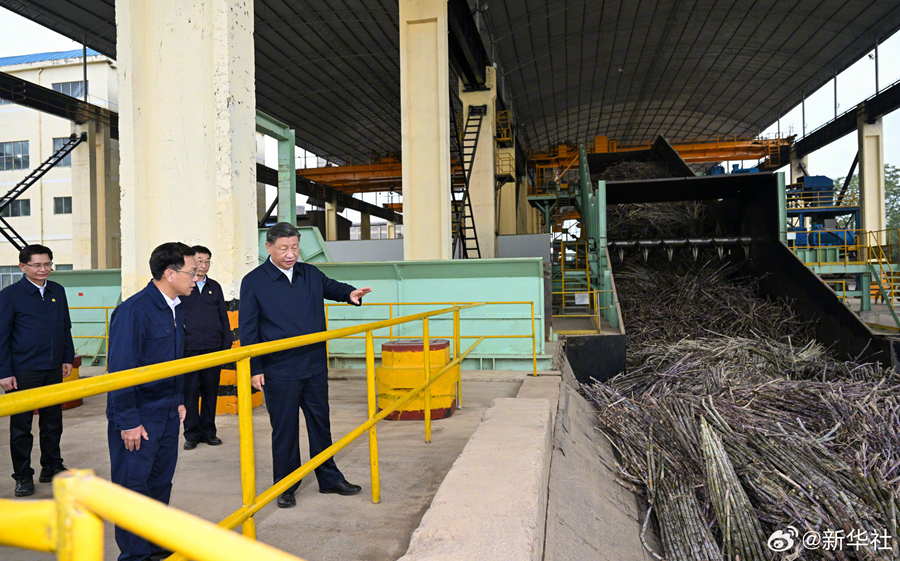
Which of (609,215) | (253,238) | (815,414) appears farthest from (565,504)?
(609,215)

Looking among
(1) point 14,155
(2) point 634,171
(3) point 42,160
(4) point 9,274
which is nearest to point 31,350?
(2) point 634,171

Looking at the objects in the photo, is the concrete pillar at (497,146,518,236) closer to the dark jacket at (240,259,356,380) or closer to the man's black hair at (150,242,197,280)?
the dark jacket at (240,259,356,380)

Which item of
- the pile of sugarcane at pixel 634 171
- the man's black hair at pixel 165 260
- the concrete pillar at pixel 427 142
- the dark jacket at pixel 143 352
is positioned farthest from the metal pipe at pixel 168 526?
the pile of sugarcane at pixel 634 171

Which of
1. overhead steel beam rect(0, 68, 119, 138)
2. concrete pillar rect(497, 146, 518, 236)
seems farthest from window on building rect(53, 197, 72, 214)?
concrete pillar rect(497, 146, 518, 236)

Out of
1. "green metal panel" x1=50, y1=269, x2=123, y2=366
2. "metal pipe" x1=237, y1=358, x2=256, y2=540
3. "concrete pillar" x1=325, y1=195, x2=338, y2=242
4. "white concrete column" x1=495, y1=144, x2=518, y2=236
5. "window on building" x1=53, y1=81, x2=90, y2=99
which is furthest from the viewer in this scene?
"concrete pillar" x1=325, y1=195, x2=338, y2=242

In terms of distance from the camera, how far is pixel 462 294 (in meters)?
8.15

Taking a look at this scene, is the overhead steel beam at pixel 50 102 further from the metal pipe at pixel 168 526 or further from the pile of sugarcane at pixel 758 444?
the metal pipe at pixel 168 526

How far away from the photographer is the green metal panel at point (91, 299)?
383 inches

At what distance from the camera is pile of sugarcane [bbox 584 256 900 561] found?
3568 millimetres

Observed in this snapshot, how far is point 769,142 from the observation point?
86.5 ft

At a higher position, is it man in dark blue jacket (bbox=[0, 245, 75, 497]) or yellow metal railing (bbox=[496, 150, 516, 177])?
yellow metal railing (bbox=[496, 150, 516, 177])

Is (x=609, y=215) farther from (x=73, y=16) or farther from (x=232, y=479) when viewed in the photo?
(x=73, y=16)

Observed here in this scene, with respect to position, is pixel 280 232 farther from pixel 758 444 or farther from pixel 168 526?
pixel 758 444

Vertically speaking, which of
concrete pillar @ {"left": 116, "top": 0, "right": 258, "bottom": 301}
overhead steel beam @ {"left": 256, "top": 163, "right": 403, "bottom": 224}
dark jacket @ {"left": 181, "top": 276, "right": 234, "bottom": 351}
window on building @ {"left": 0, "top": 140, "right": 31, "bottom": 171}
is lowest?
dark jacket @ {"left": 181, "top": 276, "right": 234, "bottom": 351}
